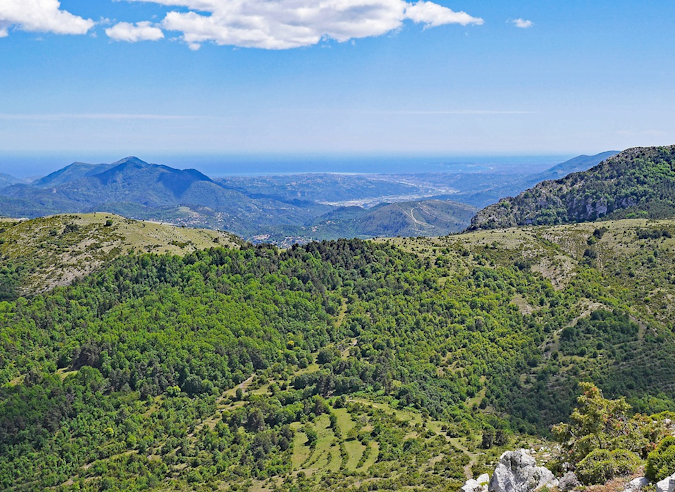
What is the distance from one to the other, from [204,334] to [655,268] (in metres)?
110

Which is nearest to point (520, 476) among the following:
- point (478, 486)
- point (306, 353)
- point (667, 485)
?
point (478, 486)

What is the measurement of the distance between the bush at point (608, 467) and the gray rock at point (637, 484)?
5.55 ft

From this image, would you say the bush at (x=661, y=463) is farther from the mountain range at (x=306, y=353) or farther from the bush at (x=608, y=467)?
the mountain range at (x=306, y=353)

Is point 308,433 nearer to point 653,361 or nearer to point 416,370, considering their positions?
point 416,370

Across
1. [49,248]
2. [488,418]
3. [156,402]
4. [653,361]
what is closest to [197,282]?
[156,402]

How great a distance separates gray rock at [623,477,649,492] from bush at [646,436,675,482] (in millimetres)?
406

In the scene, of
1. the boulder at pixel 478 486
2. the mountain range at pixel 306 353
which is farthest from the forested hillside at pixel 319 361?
the boulder at pixel 478 486

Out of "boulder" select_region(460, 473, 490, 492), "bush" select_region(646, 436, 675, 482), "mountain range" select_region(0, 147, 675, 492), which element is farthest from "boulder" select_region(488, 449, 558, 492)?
"mountain range" select_region(0, 147, 675, 492)

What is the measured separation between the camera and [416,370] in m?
107

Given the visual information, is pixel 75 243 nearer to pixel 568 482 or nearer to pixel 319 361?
pixel 319 361

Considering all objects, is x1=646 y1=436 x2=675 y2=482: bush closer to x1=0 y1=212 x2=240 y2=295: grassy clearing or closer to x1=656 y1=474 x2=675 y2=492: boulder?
x1=656 y1=474 x2=675 y2=492: boulder

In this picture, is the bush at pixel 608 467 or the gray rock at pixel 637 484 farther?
the bush at pixel 608 467

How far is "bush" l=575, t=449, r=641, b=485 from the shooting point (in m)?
30.1

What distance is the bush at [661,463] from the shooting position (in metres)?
26.5
